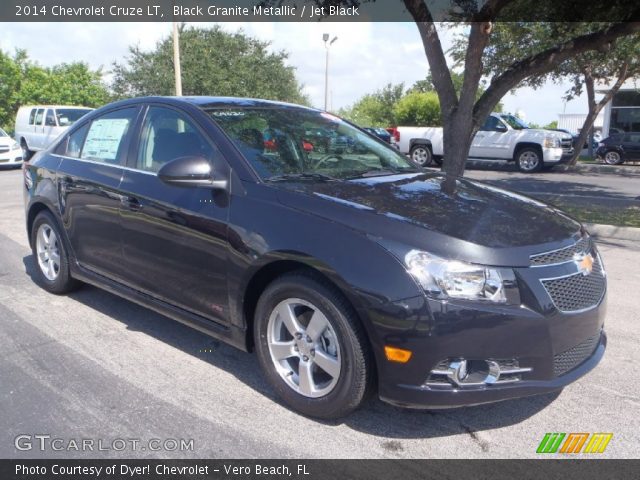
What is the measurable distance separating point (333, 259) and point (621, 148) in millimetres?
23366

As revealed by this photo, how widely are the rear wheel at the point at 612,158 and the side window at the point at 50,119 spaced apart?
20490mm

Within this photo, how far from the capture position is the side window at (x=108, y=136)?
4.41 metres

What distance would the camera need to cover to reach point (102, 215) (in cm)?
435

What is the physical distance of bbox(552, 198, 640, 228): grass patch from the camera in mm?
8750

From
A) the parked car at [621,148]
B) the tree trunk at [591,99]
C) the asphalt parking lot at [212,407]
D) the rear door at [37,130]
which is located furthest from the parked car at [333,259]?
the parked car at [621,148]

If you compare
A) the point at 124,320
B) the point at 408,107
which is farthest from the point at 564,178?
the point at 124,320

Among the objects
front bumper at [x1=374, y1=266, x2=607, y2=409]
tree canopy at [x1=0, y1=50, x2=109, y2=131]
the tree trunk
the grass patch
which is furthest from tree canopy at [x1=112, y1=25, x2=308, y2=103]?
front bumper at [x1=374, y1=266, x2=607, y2=409]

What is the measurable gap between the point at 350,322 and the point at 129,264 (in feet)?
6.48

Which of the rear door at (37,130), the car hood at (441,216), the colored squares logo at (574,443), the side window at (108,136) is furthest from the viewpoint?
the rear door at (37,130)

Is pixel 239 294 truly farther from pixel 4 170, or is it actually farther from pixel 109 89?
pixel 109 89

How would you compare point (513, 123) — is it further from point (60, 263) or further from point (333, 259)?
point (333, 259)

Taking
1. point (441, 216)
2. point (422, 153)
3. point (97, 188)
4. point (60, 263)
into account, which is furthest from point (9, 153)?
point (441, 216)

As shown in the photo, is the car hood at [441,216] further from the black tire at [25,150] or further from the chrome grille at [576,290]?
the black tire at [25,150]

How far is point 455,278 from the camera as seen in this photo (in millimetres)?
2746
